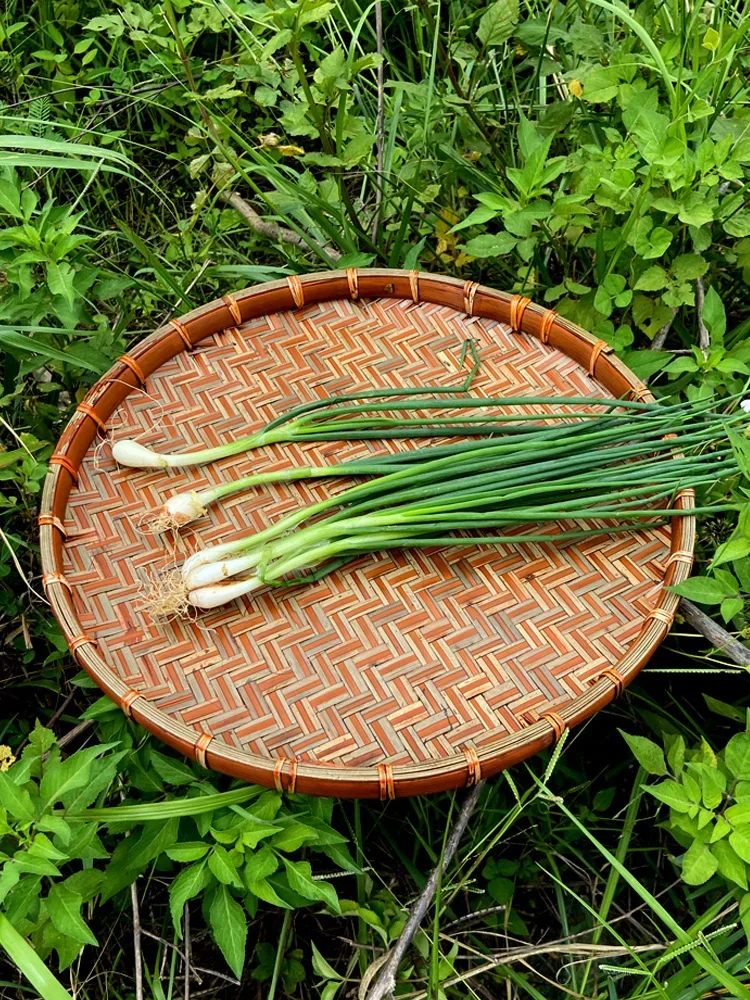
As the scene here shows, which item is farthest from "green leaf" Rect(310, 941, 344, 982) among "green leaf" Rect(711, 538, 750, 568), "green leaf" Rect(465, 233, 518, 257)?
"green leaf" Rect(465, 233, 518, 257)

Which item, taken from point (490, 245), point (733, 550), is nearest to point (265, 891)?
point (733, 550)

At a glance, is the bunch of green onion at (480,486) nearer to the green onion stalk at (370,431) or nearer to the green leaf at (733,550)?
the green onion stalk at (370,431)

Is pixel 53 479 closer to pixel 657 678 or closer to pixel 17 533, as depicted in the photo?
pixel 17 533

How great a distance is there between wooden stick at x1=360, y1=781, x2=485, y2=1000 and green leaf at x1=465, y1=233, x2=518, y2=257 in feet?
3.47

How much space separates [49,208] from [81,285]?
6.0 inches

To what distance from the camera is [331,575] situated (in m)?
1.58

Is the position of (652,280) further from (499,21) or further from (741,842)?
(741,842)

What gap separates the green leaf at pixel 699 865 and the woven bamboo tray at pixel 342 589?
25 cm

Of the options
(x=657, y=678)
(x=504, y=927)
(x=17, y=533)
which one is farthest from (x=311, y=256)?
(x=504, y=927)

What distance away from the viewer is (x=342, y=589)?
61.7 inches

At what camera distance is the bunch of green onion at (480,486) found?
150 cm

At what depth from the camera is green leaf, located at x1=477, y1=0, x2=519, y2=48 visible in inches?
73.3

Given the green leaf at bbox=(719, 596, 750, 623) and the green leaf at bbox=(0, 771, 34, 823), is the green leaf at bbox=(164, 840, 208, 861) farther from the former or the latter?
the green leaf at bbox=(719, 596, 750, 623)

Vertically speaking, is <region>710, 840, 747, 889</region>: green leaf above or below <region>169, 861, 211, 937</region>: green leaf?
above
